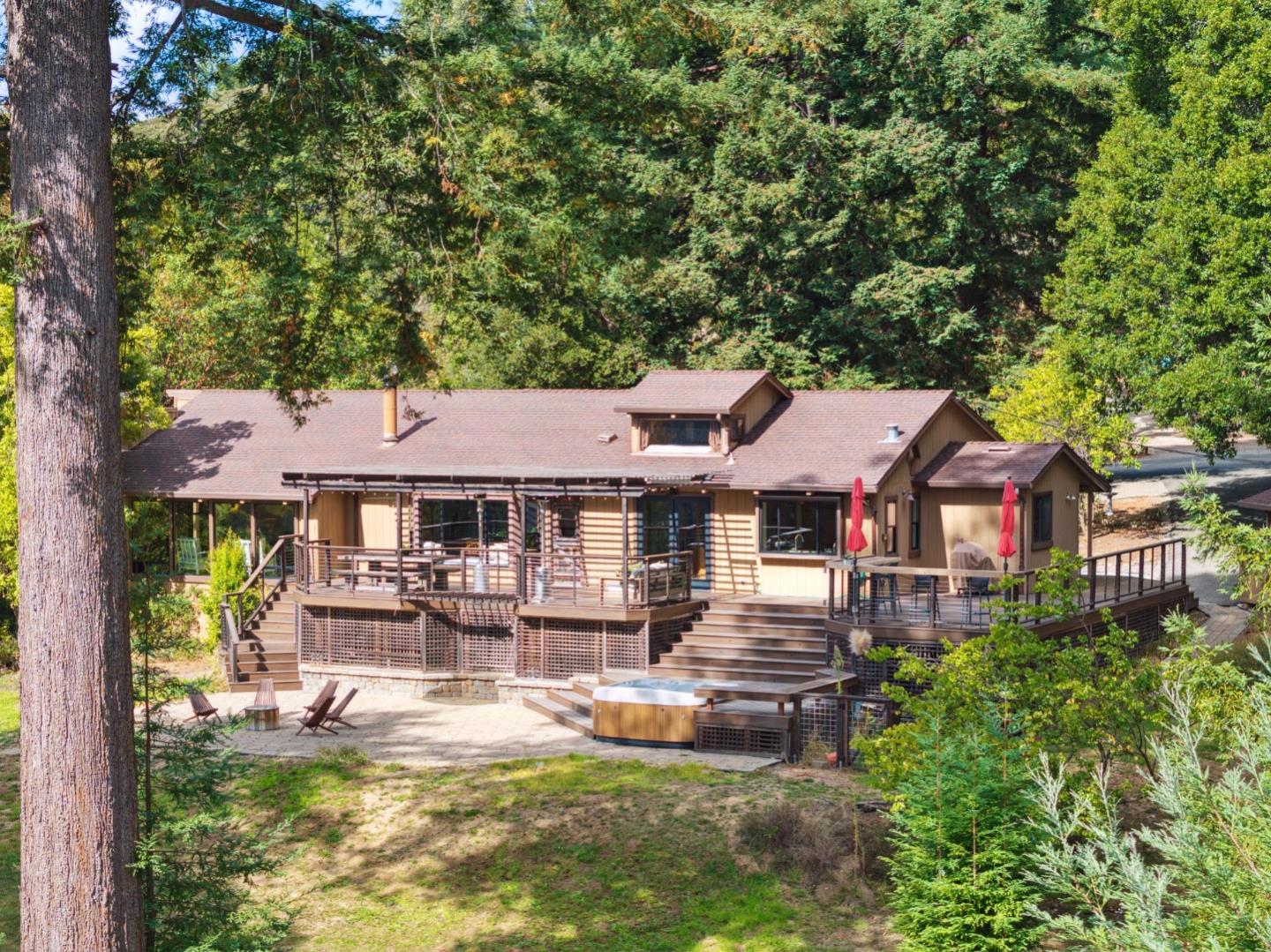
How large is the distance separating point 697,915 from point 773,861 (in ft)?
4.54

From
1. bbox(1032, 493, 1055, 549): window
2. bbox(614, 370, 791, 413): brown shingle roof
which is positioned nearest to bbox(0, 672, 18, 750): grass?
bbox(614, 370, 791, 413): brown shingle roof

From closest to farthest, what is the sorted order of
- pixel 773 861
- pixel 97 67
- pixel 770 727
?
pixel 97 67 < pixel 773 861 < pixel 770 727

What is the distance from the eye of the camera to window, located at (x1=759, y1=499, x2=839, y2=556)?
2780 cm

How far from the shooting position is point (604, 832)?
17.4 metres

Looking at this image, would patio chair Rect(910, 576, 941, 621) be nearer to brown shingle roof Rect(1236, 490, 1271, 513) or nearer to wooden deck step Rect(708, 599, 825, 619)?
wooden deck step Rect(708, 599, 825, 619)

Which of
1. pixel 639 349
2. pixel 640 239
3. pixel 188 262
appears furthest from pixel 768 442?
pixel 188 262

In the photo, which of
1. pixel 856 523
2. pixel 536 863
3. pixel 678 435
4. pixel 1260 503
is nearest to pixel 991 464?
pixel 1260 503

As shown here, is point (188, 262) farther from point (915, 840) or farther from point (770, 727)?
point (770, 727)

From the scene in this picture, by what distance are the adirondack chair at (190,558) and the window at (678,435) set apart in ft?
36.8

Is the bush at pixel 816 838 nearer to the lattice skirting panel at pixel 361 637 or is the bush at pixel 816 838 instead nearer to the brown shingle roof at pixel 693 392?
the lattice skirting panel at pixel 361 637

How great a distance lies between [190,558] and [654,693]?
52.5ft

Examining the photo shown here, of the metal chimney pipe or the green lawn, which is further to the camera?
the metal chimney pipe

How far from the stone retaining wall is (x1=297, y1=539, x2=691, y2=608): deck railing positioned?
150 centimetres

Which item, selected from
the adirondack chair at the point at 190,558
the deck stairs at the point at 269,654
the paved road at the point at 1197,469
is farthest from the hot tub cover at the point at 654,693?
the adirondack chair at the point at 190,558
